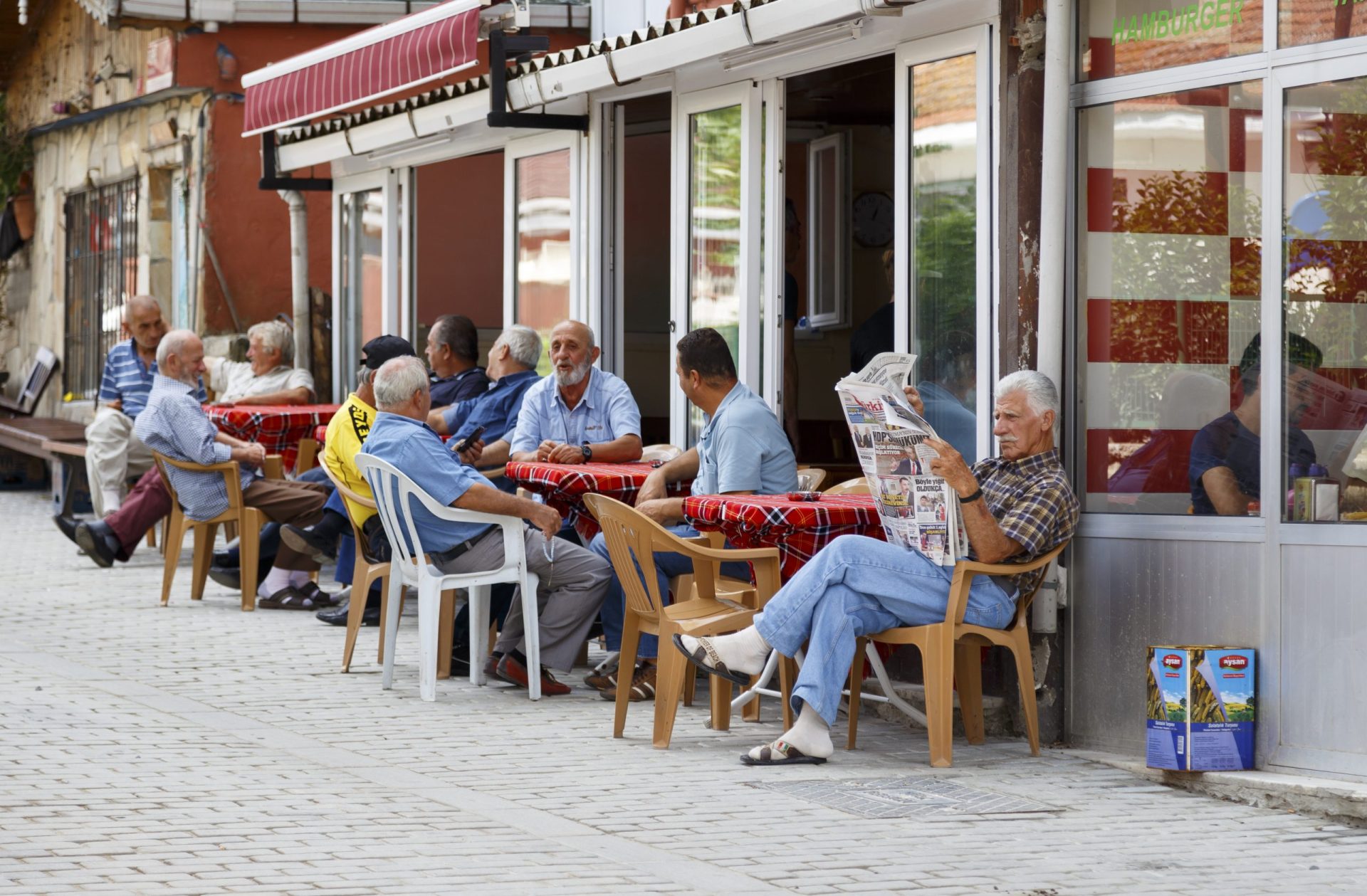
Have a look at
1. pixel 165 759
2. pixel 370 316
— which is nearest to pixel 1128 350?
pixel 165 759

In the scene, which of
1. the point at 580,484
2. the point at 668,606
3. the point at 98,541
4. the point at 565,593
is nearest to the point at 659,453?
the point at 580,484

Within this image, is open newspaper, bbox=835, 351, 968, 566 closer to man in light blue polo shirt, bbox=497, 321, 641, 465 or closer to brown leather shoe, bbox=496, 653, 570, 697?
brown leather shoe, bbox=496, 653, 570, 697

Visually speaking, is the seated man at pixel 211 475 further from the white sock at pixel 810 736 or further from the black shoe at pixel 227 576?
the white sock at pixel 810 736

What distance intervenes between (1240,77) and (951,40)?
1478mm

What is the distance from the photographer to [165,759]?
634 cm

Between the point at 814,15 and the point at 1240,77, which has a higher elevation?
the point at 814,15

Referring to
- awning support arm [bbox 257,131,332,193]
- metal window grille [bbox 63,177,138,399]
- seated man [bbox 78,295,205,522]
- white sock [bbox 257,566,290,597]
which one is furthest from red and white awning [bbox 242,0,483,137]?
metal window grille [bbox 63,177,138,399]

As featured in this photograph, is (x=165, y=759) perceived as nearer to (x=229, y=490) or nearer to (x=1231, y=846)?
(x=1231, y=846)

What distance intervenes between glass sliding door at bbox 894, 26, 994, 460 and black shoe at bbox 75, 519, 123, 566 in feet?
20.1

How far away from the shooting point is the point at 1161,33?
6.60 m

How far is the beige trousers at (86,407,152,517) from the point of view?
42.9 ft

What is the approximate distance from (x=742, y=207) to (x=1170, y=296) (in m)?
3.06

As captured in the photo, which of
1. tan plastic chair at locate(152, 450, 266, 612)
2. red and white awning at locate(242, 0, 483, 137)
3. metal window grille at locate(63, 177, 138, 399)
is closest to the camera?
tan plastic chair at locate(152, 450, 266, 612)

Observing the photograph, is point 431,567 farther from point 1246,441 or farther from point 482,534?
point 1246,441
